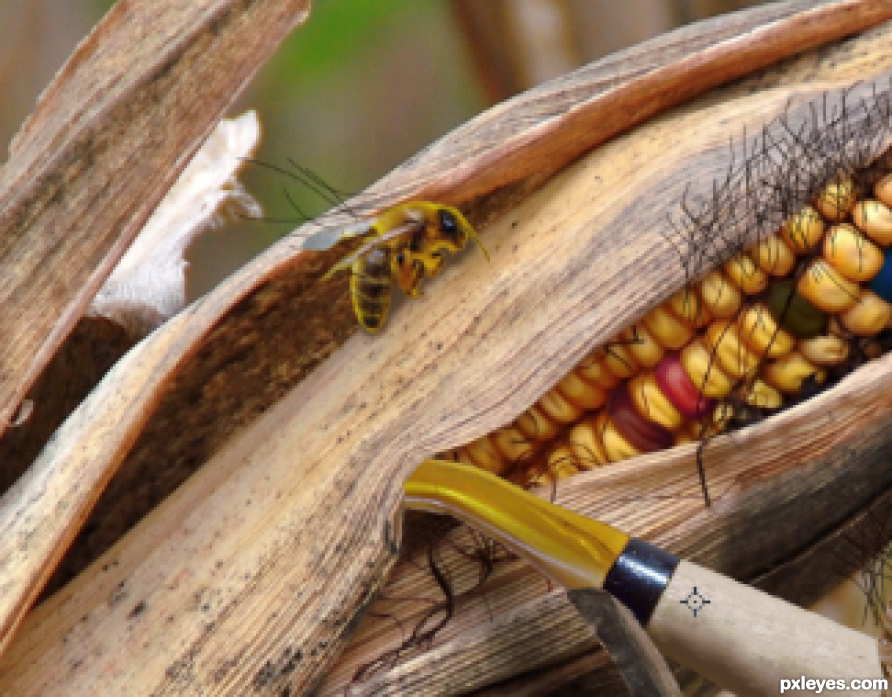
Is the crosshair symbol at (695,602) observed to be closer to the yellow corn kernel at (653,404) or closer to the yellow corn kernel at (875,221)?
the yellow corn kernel at (653,404)

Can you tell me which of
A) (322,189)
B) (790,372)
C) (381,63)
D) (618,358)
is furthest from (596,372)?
(381,63)

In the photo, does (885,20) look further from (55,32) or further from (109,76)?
(55,32)

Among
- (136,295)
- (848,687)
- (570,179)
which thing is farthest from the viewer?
(136,295)

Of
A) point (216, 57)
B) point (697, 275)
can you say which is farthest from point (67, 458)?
point (697, 275)

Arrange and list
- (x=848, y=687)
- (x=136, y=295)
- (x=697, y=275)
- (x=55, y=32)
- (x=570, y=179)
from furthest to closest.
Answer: (x=55, y=32), (x=136, y=295), (x=570, y=179), (x=697, y=275), (x=848, y=687)

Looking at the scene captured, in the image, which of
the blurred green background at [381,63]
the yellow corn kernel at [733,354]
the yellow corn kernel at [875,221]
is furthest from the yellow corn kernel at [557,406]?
the blurred green background at [381,63]

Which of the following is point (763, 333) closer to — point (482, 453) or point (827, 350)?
point (827, 350)

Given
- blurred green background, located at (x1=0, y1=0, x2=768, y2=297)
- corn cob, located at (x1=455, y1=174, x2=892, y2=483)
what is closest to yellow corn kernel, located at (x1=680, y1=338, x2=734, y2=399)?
corn cob, located at (x1=455, y1=174, x2=892, y2=483)
